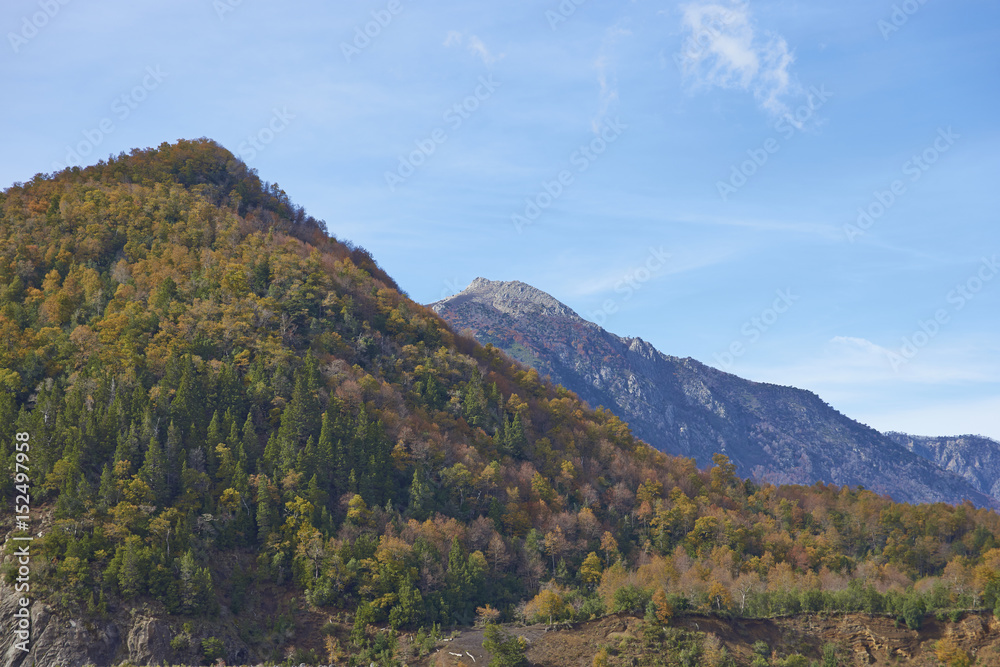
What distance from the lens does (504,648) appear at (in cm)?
9300

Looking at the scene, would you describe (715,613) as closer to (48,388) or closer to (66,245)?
(48,388)

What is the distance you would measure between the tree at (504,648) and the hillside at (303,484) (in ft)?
23.4

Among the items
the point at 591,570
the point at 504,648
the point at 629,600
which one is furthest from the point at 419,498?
the point at 629,600

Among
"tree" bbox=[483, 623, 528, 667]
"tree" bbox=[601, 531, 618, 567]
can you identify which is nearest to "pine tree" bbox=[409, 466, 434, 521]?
"tree" bbox=[601, 531, 618, 567]

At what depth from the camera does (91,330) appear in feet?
434

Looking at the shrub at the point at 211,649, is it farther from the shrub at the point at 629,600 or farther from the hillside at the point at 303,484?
the shrub at the point at 629,600

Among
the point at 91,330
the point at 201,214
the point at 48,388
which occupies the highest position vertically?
the point at 201,214

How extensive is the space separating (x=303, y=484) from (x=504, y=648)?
39.1 m

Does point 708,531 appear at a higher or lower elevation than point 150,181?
lower

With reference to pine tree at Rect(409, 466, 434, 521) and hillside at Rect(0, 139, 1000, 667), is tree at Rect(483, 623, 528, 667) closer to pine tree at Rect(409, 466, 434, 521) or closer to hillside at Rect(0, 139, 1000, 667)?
hillside at Rect(0, 139, 1000, 667)

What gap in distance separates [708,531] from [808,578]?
20141mm

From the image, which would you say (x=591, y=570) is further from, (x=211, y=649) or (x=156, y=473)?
(x=156, y=473)

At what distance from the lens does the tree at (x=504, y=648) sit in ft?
301

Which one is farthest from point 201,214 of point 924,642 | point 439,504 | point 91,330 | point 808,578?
point 924,642
